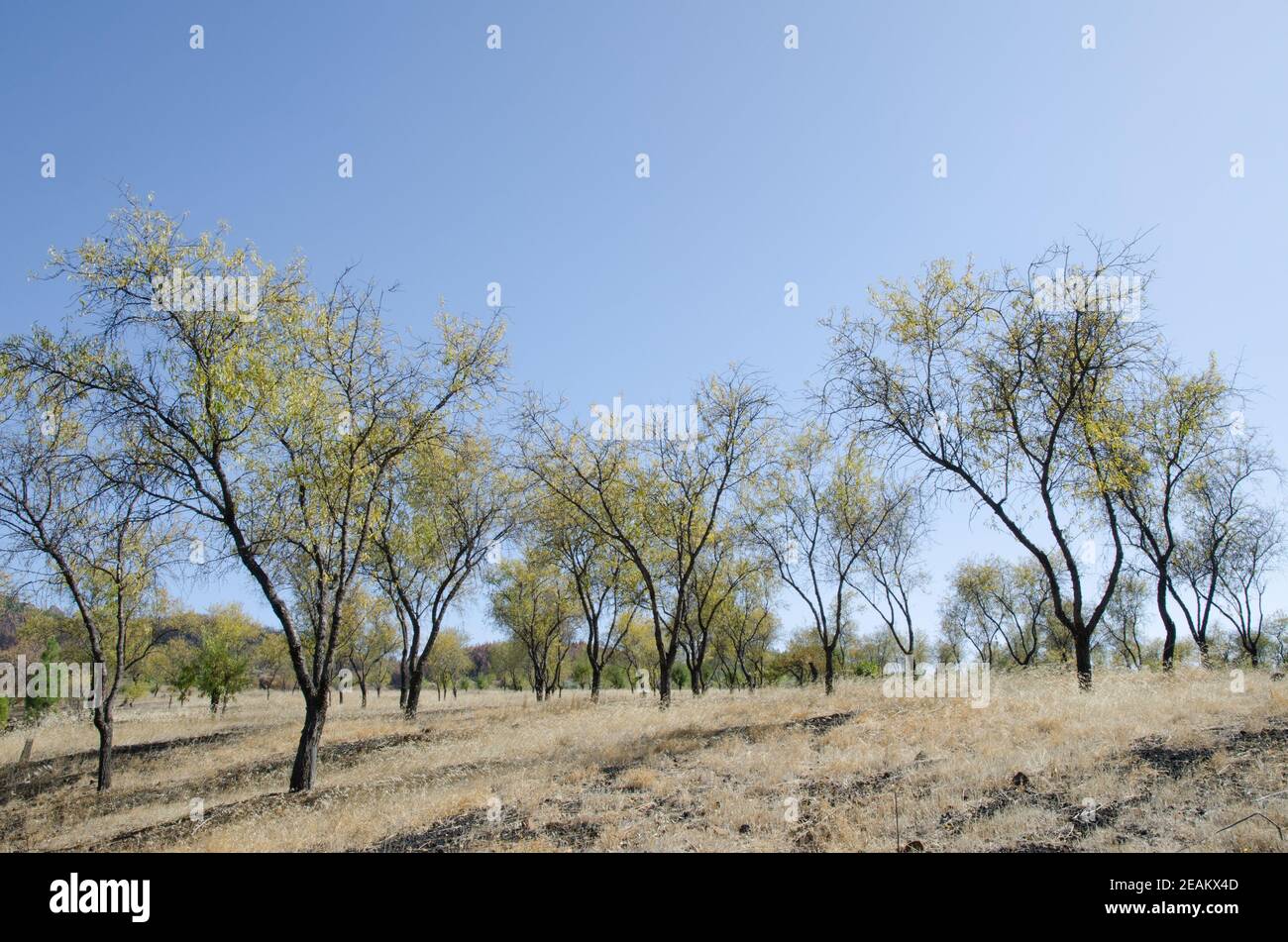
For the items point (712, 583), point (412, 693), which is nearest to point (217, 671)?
point (412, 693)

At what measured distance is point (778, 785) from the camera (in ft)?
35.6

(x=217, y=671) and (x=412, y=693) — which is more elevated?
(x=412, y=693)

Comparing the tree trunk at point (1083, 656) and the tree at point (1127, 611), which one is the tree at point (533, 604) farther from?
the tree at point (1127, 611)

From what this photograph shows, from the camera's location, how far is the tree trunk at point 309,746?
14664 millimetres

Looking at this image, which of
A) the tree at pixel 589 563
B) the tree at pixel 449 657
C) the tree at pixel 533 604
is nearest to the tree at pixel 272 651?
the tree at pixel 449 657

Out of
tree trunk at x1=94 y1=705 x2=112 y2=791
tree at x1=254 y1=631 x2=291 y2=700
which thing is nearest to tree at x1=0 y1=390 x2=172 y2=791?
tree trunk at x1=94 y1=705 x2=112 y2=791

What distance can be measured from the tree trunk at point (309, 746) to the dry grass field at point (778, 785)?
46 centimetres

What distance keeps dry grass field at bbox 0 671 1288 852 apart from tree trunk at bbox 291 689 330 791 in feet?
1.51

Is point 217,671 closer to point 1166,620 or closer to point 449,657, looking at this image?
point 449,657

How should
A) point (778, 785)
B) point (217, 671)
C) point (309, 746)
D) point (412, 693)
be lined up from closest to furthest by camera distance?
point (778, 785) < point (309, 746) < point (412, 693) < point (217, 671)

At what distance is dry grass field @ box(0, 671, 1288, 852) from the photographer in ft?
26.2

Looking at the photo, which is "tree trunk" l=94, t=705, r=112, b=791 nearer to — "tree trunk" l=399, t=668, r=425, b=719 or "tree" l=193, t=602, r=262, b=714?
"tree trunk" l=399, t=668, r=425, b=719

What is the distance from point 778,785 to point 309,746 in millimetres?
10052
